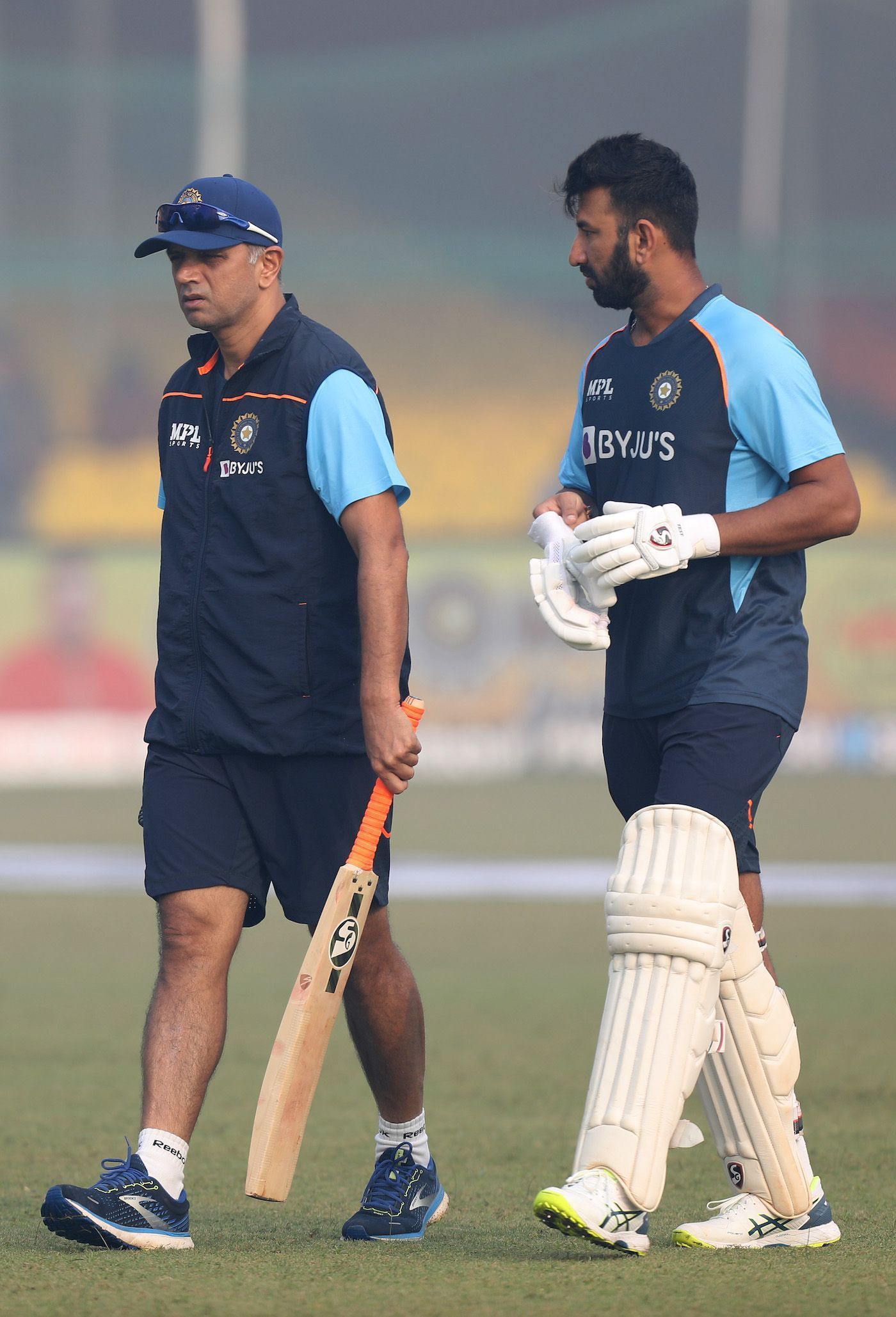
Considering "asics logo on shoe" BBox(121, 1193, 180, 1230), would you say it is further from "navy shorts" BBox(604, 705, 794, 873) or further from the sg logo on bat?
"navy shorts" BBox(604, 705, 794, 873)

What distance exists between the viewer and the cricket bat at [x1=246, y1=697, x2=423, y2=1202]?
3.39 meters

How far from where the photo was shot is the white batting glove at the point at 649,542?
330cm

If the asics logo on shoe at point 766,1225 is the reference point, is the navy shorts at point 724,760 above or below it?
above

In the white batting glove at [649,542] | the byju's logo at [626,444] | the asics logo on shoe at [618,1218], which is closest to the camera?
the asics logo on shoe at [618,1218]

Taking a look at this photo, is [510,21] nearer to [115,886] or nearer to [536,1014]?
[115,886]

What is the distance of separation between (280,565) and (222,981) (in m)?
0.79

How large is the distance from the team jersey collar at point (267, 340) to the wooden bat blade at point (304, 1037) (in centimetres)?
100

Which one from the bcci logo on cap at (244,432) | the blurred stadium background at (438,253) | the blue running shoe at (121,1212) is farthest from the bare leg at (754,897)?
the blurred stadium background at (438,253)

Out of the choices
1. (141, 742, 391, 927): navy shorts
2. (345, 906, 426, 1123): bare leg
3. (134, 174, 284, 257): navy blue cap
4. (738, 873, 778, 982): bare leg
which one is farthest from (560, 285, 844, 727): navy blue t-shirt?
(134, 174, 284, 257): navy blue cap

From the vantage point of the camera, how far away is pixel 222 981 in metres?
3.63

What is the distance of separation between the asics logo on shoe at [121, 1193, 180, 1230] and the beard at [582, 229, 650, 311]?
177cm

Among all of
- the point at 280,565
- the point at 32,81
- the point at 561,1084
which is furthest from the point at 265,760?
the point at 32,81

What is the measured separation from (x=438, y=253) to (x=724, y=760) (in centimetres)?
2764

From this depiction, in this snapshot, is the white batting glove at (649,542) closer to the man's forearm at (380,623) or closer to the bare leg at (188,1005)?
the man's forearm at (380,623)
